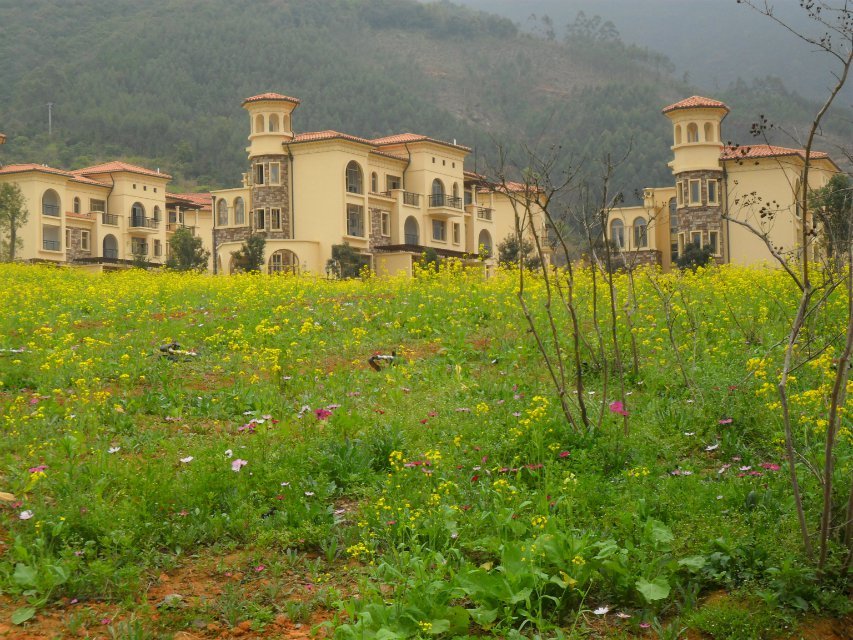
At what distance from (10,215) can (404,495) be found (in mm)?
54526

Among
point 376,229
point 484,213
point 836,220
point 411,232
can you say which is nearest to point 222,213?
point 376,229

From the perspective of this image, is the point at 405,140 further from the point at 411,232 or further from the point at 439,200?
the point at 411,232

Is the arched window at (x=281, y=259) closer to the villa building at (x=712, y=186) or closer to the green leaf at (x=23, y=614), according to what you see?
the villa building at (x=712, y=186)

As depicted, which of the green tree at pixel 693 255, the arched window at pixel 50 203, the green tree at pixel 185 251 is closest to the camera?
the green tree at pixel 693 255

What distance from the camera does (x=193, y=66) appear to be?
141500mm

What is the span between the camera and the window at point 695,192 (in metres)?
58.2

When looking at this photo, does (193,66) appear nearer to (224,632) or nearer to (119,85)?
(119,85)

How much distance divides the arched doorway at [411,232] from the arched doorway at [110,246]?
22373mm

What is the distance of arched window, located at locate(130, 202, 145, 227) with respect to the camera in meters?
70.1

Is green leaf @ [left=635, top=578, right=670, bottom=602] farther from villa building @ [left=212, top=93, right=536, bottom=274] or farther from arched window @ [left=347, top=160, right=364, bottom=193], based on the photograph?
arched window @ [left=347, top=160, right=364, bottom=193]

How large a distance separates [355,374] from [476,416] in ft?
8.37

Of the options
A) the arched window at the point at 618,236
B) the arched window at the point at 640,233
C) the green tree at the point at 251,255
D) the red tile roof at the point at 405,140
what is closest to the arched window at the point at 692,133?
the arched window at the point at 618,236

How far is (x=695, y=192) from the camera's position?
192 ft

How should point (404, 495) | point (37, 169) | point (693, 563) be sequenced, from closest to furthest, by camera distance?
point (693, 563)
point (404, 495)
point (37, 169)
